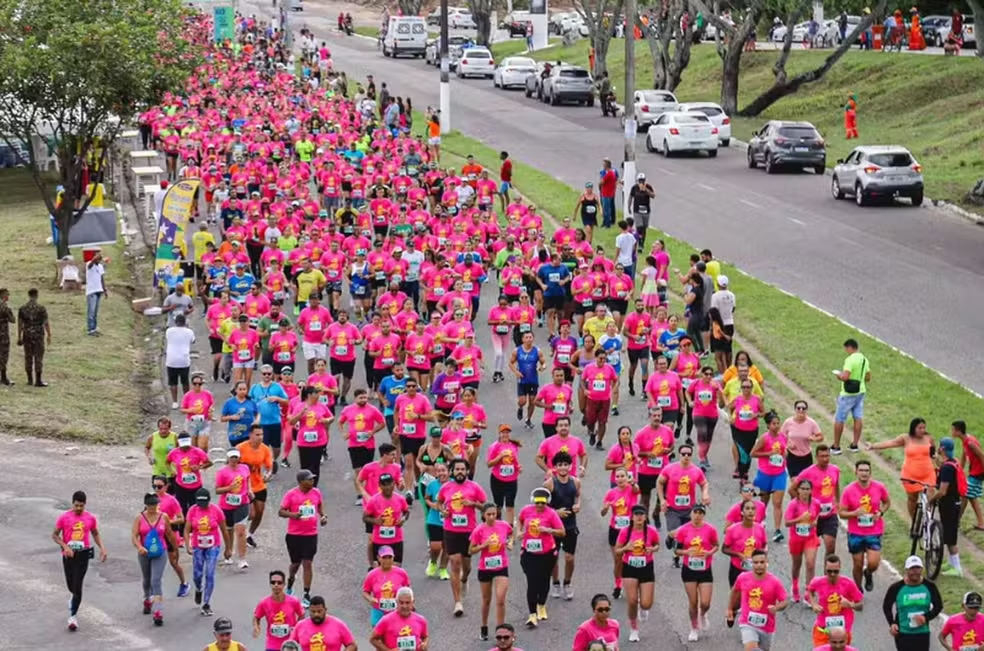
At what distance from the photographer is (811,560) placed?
16.2 meters

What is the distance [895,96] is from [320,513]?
131 ft

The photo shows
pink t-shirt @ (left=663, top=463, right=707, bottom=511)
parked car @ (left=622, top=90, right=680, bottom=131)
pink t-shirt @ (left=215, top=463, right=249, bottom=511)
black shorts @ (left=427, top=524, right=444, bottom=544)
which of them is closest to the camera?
pink t-shirt @ (left=663, top=463, right=707, bottom=511)

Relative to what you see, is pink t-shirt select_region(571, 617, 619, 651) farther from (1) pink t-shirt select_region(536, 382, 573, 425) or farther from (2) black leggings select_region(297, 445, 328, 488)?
(2) black leggings select_region(297, 445, 328, 488)

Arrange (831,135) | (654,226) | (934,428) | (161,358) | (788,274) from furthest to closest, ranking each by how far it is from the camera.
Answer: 1. (831,135)
2. (654,226)
3. (788,274)
4. (161,358)
5. (934,428)

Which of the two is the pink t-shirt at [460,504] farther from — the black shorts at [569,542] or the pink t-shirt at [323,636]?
the pink t-shirt at [323,636]

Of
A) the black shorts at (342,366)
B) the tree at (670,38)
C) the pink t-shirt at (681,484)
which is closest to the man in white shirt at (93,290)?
the black shorts at (342,366)

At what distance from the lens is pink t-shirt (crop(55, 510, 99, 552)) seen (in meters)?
16.5

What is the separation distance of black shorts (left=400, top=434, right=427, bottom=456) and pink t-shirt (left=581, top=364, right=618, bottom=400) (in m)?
2.33

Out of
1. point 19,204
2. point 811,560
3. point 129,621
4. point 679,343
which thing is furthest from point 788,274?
point 19,204

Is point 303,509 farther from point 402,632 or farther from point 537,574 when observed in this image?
point 402,632

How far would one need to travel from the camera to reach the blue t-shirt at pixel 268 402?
66.6 ft

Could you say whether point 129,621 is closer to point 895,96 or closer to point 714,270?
point 714,270

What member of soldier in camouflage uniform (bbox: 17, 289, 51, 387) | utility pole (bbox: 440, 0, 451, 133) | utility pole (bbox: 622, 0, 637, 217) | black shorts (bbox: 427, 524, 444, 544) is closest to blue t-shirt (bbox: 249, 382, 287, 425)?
black shorts (bbox: 427, 524, 444, 544)

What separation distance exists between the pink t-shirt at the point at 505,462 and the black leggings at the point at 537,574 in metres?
1.94
